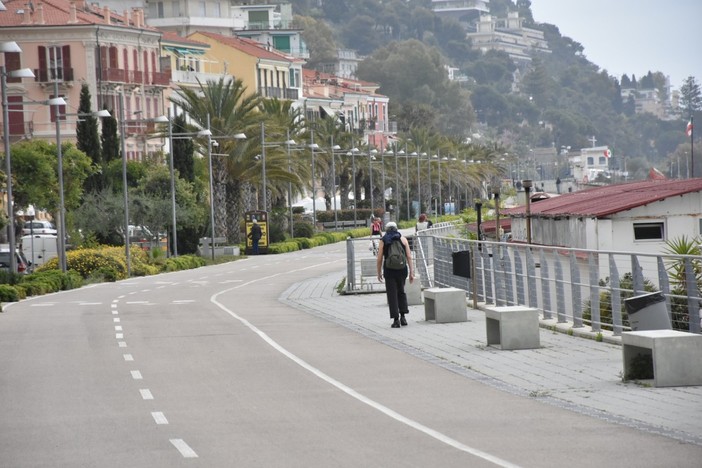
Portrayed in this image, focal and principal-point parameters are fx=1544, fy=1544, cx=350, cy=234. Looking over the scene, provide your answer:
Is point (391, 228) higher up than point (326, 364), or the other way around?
point (391, 228)

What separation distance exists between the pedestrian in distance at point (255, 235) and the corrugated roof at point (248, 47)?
185ft

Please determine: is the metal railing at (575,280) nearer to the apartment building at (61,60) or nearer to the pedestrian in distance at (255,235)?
the pedestrian in distance at (255,235)

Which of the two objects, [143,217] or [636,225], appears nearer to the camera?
[636,225]

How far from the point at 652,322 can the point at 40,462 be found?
29.1 feet

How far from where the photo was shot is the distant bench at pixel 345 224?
101 m

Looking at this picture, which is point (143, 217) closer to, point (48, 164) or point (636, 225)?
point (48, 164)

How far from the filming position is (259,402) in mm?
15891

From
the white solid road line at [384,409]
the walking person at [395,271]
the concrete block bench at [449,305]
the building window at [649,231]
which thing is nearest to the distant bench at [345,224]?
the building window at [649,231]

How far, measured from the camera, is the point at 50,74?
92.9 meters

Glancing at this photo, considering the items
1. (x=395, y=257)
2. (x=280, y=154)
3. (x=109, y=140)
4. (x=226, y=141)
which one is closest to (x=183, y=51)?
(x=280, y=154)

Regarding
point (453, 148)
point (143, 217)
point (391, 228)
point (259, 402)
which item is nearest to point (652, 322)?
point (259, 402)

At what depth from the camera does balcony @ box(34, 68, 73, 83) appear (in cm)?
9281

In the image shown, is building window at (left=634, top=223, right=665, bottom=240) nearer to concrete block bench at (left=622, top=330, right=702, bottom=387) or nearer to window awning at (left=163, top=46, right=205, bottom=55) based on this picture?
concrete block bench at (left=622, top=330, right=702, bottom=387)

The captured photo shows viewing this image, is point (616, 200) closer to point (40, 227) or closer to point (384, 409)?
point (384, 409)
